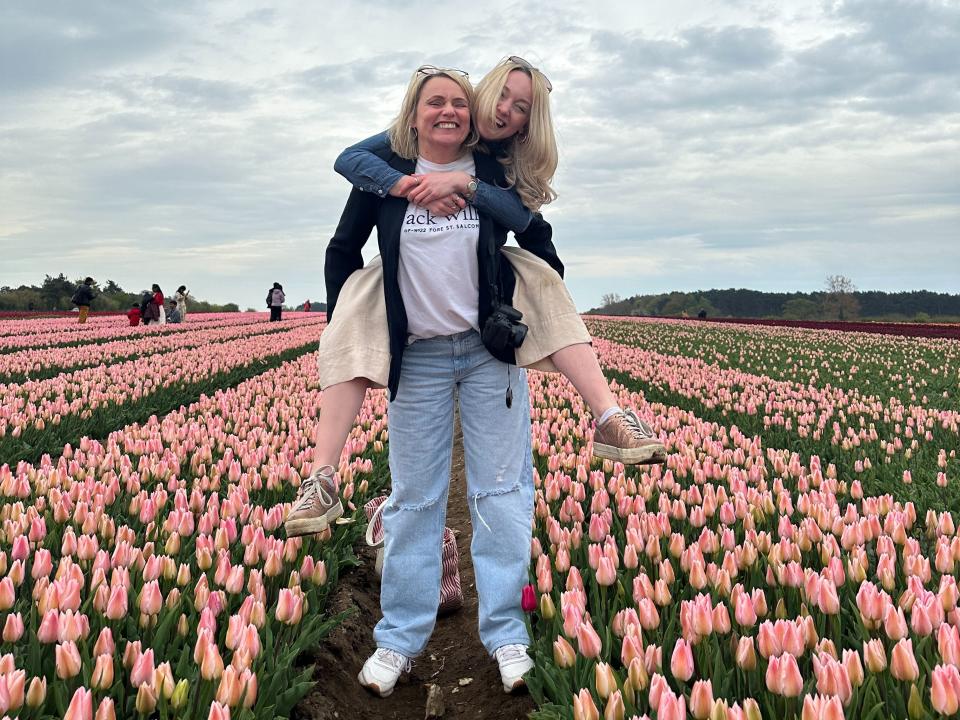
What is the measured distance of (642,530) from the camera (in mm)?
3951

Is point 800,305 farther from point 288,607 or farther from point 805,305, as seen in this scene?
point 288,607

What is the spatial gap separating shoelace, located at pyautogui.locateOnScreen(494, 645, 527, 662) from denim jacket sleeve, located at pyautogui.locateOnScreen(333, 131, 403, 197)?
6.19ft

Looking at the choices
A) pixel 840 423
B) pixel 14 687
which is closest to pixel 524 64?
pixel 14 687

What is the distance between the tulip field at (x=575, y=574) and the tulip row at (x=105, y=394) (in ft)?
0.19

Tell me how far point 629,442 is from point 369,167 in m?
1.50

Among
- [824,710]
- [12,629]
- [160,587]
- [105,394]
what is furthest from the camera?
[105,394]

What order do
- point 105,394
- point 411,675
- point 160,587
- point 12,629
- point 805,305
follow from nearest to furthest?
point 12,629 < point 160,587 < point 411,675 < point 105,394 < point 805,305

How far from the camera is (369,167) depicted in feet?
10.1

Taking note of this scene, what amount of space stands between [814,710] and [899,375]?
37.3ft

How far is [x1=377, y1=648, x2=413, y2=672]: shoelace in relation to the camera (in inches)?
125

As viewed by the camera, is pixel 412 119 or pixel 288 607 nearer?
pixel 288 607

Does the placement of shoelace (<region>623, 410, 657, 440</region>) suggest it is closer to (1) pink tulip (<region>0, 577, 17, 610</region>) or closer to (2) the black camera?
(2) the black camera

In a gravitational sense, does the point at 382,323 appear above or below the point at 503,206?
below

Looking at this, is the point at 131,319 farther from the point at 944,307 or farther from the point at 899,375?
the point at 944,307
